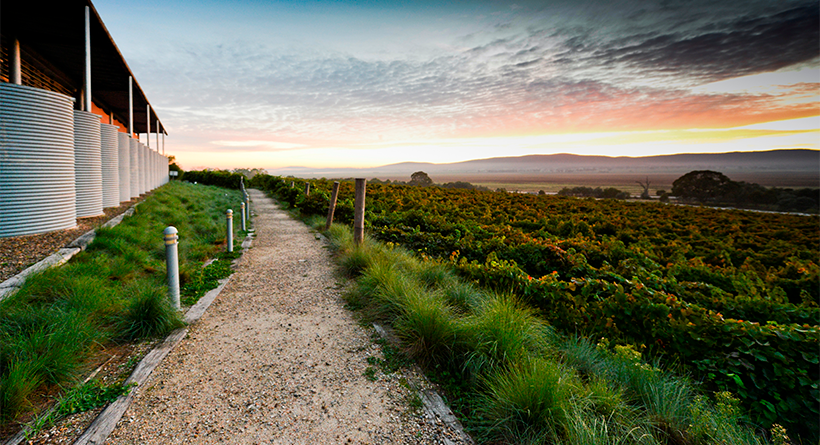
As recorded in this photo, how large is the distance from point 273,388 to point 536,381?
2.23m

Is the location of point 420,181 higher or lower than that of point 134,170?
higher

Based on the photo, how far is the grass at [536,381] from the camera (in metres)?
2.37

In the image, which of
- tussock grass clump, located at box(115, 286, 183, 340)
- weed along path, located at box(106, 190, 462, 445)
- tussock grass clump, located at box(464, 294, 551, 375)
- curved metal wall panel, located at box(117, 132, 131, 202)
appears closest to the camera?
weed along path, located at box(106, 190, 462, 445)

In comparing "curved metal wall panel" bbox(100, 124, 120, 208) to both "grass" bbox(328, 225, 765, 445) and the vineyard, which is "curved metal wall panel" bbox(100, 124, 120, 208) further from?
"grass" bbox(328, 225, 765, 445)

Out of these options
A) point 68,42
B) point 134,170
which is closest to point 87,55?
point 68,42

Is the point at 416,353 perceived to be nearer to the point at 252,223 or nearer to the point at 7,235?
the point at 7,235

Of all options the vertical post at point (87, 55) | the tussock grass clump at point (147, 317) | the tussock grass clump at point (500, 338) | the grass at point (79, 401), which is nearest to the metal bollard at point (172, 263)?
the tussock grass clump at point (147, 317)

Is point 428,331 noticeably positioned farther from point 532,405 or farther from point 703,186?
point 703,186

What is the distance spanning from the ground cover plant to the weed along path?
1.67 ft

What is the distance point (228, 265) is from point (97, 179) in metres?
4.73

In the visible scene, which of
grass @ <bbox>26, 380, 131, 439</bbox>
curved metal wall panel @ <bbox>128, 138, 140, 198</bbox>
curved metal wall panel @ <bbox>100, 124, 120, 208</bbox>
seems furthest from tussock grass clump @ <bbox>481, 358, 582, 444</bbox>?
curved metal wall panel @ <bbox>128, 138, 140, 198</bbox>

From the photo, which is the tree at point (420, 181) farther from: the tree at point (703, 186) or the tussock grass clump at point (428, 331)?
the tussock grass clump at point (428, 331)

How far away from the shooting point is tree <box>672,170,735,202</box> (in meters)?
21.5

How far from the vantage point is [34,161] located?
617 cm
